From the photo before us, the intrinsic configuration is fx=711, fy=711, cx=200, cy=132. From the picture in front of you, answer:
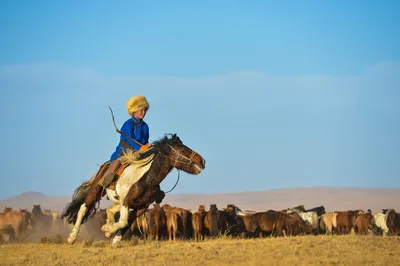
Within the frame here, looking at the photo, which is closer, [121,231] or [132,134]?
[121,231]

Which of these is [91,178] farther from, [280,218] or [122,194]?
[280,218]

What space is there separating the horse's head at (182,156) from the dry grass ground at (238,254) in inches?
66.3

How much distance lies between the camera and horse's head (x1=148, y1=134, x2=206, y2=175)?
571 inches

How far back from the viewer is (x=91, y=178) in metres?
16.0

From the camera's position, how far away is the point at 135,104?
15258 mm

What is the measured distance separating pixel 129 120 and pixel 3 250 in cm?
392

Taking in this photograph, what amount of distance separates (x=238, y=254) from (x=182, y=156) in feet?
10.2

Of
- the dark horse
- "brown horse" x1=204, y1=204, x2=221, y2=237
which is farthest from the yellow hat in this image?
"brown horse" x1=204, y1=204, x2=221, y2=237

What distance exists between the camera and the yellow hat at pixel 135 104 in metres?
15.2

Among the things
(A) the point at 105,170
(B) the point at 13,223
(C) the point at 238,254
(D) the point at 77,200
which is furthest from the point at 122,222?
(B) the point at 13,223

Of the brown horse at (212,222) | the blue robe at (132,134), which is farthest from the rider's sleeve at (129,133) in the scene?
the brown horse at (212,222)

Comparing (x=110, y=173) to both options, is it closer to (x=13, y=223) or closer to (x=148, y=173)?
(x=148, y=173)

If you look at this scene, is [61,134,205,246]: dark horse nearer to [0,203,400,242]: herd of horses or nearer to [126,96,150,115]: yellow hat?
[126,96,150,115]: yellow hat

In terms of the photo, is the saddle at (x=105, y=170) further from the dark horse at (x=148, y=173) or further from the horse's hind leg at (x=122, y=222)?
the horse's hind leg at (x=122, y=222)
